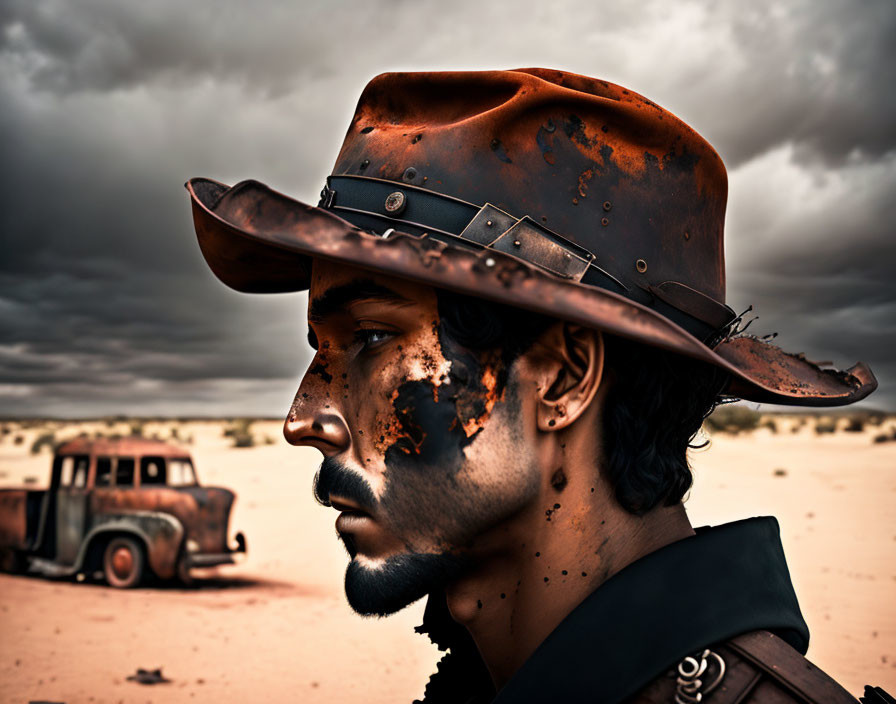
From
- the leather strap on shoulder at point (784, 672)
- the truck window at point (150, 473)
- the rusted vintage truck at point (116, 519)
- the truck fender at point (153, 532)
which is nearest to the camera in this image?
the leather strap on shoulder at point (784, 672)

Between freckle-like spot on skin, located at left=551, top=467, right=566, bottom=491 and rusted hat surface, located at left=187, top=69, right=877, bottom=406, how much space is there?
0.47 m

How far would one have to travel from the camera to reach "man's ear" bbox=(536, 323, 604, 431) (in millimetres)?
1812

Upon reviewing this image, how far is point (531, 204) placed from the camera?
1784 millimetres

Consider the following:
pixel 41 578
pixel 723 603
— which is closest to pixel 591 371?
pixel 723 603

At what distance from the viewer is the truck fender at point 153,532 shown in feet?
35.3

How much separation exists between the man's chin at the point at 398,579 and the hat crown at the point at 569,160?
83 cm

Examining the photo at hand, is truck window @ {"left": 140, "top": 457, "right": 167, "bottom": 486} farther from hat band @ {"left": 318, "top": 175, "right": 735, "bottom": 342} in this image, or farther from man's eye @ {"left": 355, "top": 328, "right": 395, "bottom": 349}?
hat band @ {"left": 318, "top": 175, "right": 735, "bottom": 342}

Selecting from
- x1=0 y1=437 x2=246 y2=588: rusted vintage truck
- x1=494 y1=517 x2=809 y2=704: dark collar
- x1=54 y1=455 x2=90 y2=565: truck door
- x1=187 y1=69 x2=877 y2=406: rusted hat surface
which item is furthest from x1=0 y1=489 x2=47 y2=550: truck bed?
x1=494 y1=517 x2=809 y2=704: dark collar

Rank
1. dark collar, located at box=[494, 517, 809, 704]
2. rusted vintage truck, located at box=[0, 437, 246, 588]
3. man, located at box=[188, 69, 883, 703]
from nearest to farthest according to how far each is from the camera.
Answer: dark collar, located at box=[494, 517, 809, 704], man, located at box=[188, 69, 883, 703], rusted vintage truck, located at box=[0, 437, 246, 588]

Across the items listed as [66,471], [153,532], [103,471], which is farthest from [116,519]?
[66,471]

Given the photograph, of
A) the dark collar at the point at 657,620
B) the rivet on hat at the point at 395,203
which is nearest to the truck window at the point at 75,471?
the rivet on hat at the point at 395,203

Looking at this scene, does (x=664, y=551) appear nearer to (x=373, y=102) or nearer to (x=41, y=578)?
(x=373, y=102)

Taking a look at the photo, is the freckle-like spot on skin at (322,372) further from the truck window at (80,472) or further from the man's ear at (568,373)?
the truck window at (80,472)

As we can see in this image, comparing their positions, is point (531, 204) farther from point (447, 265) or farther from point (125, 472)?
point (125, 472)
